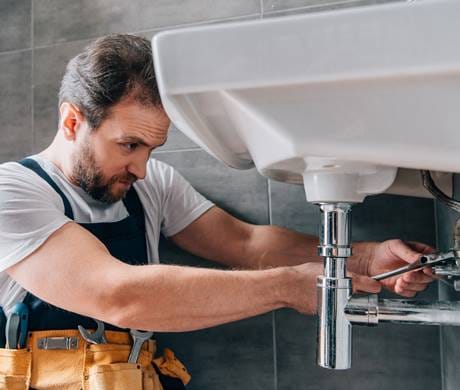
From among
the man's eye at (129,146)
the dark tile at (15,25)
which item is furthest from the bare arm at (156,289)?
the dark tile at (15,25)

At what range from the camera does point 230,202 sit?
126cm

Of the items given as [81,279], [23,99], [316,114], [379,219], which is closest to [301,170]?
[316,114]

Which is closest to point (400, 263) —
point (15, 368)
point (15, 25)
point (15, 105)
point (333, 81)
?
point (333, 81)

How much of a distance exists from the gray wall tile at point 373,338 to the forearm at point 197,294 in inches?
13.7

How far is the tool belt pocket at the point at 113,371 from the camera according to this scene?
98cm

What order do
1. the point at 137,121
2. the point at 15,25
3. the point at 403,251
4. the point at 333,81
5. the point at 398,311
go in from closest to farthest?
the point at 333,81 → the point at 398,311 → the point at 403,251 → the point at 137,121 → the point at 15,25

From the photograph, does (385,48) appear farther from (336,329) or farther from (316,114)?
(336,329)

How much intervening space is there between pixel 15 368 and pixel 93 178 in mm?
380

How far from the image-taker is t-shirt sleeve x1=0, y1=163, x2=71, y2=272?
0.91 metres

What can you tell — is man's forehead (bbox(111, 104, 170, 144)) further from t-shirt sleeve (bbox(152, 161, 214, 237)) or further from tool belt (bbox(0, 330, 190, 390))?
tool belt (bbox(0, 330, 190, 390))

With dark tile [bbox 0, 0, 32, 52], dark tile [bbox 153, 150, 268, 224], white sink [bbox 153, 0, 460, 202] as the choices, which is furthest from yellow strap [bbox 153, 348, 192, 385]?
dark tile [bbox 0, 0, 32, 52]

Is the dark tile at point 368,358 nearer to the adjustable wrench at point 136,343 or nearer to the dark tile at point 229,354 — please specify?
the dark tile at point 229,354

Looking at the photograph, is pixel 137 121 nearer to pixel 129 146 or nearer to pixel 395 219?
pixel 129 146

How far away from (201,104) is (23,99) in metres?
1.07
